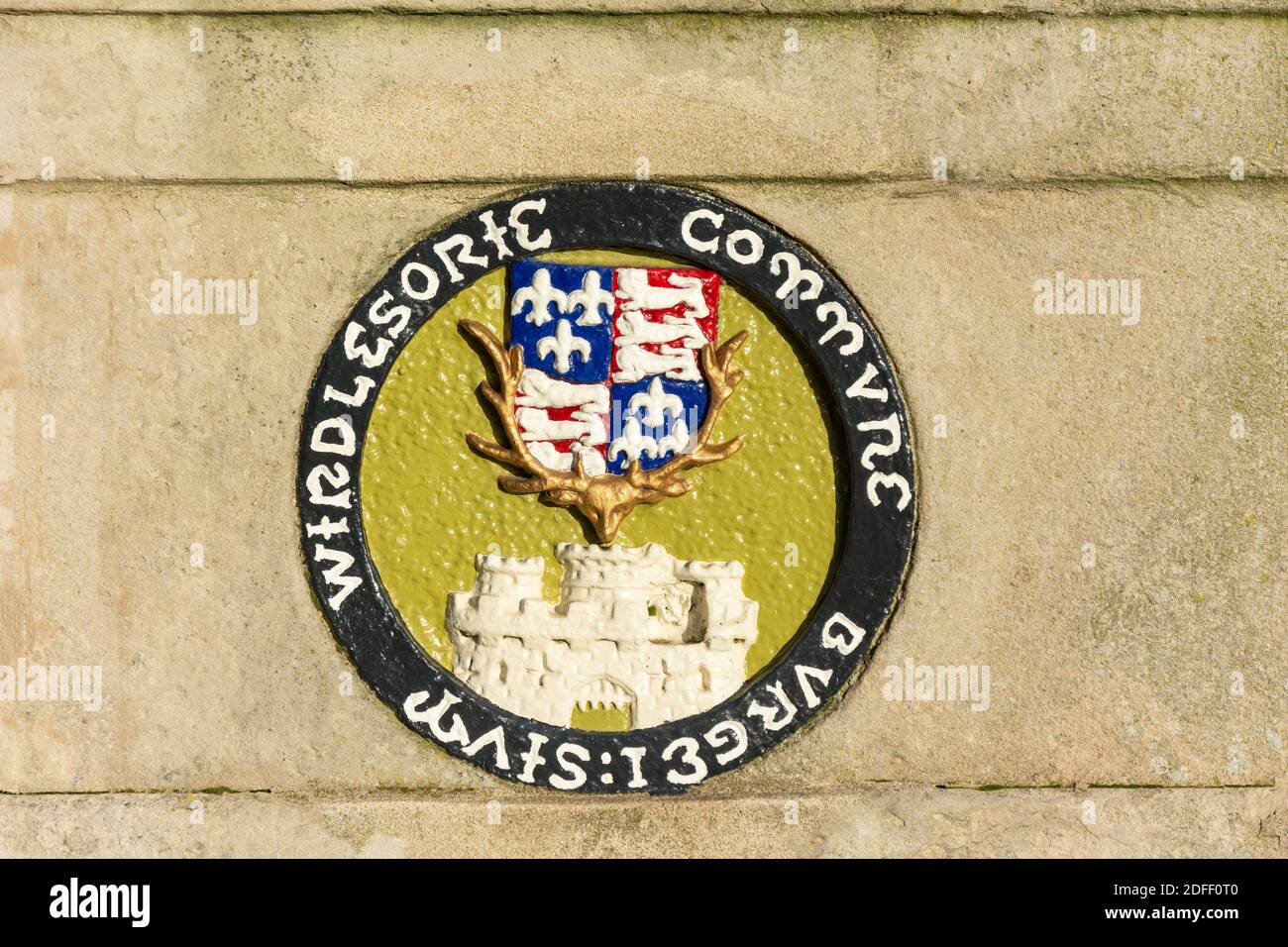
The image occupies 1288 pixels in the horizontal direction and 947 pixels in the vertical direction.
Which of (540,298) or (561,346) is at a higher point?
(540,298)

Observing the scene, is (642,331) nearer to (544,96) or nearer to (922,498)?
(544,96)

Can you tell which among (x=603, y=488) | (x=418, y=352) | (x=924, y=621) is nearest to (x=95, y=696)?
(x=418, y=352)

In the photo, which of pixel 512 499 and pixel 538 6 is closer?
pixel 538 6

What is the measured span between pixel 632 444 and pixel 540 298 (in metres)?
0.67

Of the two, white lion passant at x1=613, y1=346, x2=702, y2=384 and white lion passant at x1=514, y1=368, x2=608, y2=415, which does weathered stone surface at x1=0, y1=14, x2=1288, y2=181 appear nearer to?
white lion passant at x1=613, y1=346, x2=702, y2=384

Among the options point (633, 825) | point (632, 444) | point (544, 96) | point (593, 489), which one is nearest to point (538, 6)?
point (544, 96)

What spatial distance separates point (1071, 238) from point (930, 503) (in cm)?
116

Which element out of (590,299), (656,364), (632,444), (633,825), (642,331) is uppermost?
(590,299)

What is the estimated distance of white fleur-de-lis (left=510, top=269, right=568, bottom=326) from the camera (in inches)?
179

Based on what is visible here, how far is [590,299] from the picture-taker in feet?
14.9

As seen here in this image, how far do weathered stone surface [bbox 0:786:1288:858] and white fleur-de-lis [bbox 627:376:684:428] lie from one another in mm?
1483

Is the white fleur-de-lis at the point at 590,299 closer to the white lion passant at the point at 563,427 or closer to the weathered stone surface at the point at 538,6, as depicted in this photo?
the white lion passant at the point at 563,427

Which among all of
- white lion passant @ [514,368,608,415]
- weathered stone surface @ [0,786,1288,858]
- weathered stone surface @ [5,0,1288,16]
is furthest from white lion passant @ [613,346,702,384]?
weathered stone surface @ [0,786,1288,858]

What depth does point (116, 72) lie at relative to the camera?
4.50 metres
